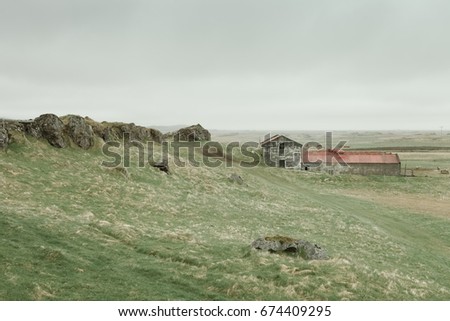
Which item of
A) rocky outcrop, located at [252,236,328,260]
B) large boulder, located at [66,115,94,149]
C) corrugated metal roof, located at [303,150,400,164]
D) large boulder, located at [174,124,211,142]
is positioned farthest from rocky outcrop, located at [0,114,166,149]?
corrugated metal roof, located at [303,150,400,164]

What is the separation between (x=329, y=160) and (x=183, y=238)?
6114cm

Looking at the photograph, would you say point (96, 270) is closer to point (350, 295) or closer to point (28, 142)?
point (350, 295)

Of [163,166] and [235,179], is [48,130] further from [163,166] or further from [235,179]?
[235,179]

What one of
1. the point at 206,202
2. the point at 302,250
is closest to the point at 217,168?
the point at 206,202

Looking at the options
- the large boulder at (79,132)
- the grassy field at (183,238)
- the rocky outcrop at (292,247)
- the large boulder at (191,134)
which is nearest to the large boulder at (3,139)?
the grassy field at (183,238)

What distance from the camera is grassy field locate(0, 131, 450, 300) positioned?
16.8 m

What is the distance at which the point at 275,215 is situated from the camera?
3691cm

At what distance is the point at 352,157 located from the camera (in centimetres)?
8119

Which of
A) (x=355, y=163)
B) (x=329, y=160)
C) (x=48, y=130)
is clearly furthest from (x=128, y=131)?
(x=355, y=163)

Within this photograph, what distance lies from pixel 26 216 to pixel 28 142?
18785 millimetres

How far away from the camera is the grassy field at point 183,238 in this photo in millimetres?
16844

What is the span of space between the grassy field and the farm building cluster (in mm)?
27796

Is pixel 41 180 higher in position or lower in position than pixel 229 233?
higher

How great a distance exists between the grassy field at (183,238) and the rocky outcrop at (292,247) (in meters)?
0.92
